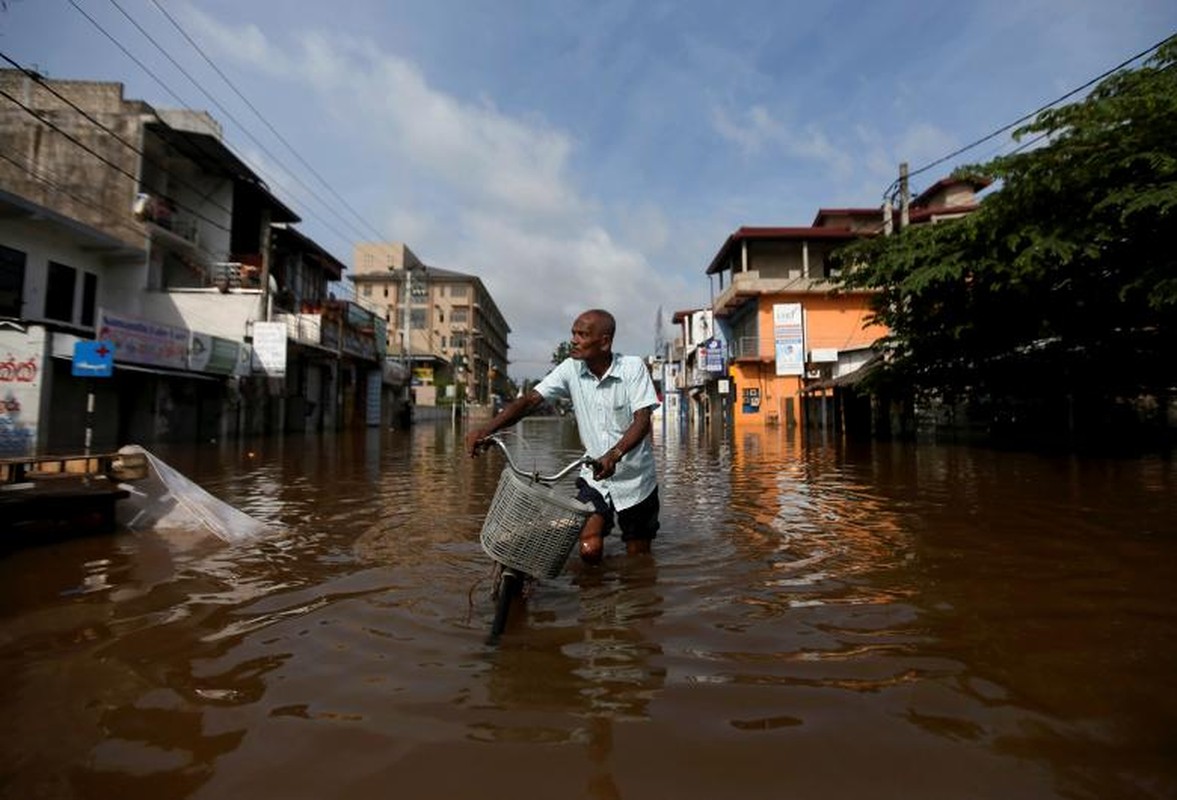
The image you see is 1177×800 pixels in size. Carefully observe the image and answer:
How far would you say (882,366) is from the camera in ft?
59.8

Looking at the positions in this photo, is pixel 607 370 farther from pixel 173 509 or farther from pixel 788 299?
pixel 788 299

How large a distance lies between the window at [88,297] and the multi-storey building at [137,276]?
5 cm

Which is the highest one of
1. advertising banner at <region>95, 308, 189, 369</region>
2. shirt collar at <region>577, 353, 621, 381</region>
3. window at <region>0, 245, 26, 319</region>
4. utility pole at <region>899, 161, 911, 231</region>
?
utility pole at <region>899, 161, 911, 231</region>

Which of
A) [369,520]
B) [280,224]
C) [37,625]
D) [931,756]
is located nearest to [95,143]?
[280,224]

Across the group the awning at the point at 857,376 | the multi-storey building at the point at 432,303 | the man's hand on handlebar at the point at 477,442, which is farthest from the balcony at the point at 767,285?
the multi-storey building at the point at 432,303

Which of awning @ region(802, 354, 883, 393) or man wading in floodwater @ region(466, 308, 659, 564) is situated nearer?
man wading in floodwater @ region(466, 308, 659, 564)

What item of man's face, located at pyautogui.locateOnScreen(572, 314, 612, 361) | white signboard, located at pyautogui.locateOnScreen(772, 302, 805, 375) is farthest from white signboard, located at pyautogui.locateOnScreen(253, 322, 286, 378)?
man's face, located at pyautogui.locateOnScreen(572, 314, 612, 361)

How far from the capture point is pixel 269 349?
22.2 meters

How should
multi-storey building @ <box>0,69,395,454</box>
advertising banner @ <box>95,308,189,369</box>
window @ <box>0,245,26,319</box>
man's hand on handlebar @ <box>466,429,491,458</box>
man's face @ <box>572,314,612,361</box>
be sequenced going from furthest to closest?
multi-storey building @ <box>0,69,395,454</box> < window @ <box>0,245,26,319</box> < advertising banner @ <box>95,308,189,369</box> < man's face @ <box>572,314,612,361</box> < man's hand on handlebar @ <box>466,429,491,458</box>

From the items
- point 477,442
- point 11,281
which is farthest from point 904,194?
point 11,281

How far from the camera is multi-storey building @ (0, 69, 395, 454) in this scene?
16422 millimetres

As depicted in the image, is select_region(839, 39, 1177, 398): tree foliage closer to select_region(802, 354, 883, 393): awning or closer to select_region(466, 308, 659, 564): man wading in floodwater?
select_region(802, 354, 883, 393): awning

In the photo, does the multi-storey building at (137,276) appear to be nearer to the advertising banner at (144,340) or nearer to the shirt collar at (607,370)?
the advertising banner at (144,340)

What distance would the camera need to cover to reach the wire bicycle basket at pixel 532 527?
2.78 m
